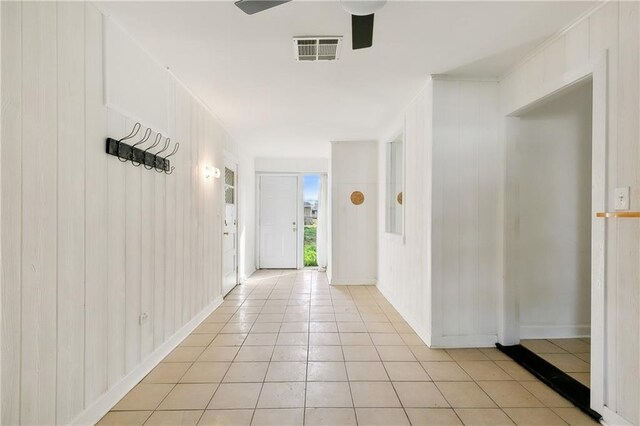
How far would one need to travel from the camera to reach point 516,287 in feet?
8.96

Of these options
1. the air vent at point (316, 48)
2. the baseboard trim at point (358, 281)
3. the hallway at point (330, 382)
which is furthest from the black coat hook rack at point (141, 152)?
the baseboard trim at point (358, 281)

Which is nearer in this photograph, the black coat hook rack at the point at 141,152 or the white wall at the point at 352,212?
the black coat hook rack at the point at 141,152

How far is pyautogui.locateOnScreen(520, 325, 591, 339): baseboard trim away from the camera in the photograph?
2.91m

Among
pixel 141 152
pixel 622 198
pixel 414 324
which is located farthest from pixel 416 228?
pixel 141 152

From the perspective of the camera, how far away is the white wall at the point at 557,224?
2861 mm

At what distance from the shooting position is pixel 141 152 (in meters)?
2.17

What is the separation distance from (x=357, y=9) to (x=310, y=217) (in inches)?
208

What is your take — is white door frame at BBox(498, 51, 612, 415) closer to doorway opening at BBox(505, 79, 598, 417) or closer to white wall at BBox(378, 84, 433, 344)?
doorway opening at BBox(505, 79, 598, 417)

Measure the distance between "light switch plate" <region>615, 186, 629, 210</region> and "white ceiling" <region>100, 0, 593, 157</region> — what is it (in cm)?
112

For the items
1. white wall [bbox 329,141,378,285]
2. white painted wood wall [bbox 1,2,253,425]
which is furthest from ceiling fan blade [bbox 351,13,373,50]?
white wall [bbox 329,141,378,285]

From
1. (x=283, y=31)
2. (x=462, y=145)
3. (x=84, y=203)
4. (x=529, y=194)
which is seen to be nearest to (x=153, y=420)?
(x=84, y=203)

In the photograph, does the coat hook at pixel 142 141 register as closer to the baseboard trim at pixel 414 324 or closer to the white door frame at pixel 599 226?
the baseboard trim at pixel 414 324

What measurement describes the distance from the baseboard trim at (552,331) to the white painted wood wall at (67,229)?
10.8 feet

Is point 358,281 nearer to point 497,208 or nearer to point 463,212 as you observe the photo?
point 463,212
